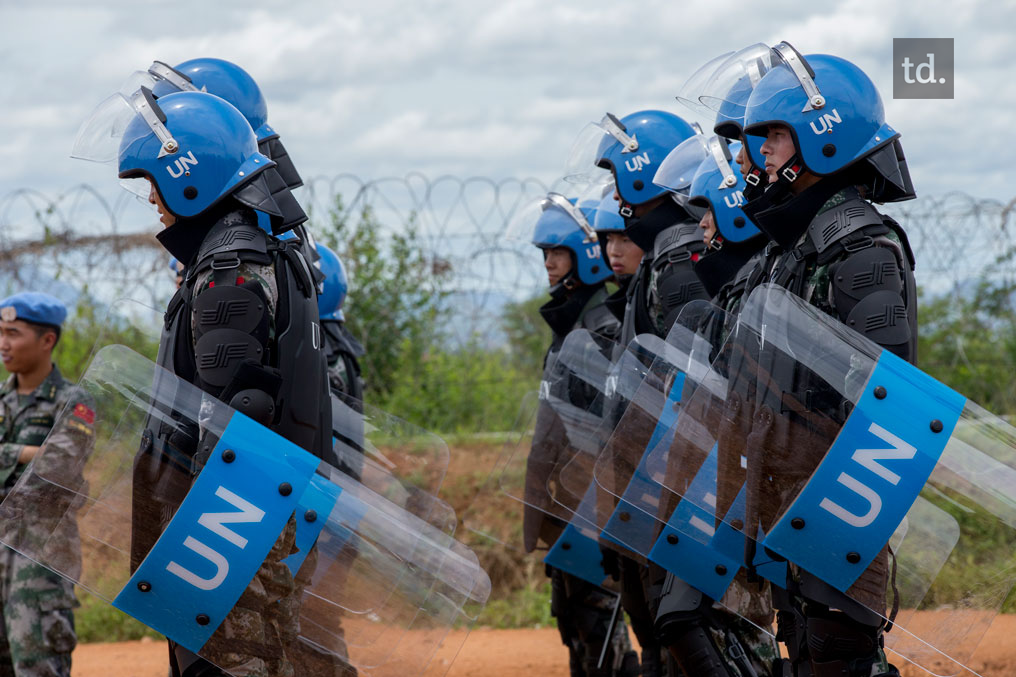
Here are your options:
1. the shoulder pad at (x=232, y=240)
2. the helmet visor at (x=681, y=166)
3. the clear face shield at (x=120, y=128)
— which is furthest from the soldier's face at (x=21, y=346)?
the helmet visor at (x=681, y=166)

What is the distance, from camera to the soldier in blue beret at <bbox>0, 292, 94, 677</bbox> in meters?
4.79

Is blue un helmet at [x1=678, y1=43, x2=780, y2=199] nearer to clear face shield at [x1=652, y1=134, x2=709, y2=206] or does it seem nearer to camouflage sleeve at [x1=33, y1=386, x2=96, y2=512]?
clear face shield at [x1=652, y1=134, x2=709, y2=206]

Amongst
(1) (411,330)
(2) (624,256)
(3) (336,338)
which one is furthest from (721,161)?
(1) (411,330)

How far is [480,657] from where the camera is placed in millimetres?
6504

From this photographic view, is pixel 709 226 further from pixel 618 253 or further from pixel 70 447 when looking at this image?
pixel 70 447

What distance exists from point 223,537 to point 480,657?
3.86 metres

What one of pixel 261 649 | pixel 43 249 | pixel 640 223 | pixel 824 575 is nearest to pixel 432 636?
pixel 261 649

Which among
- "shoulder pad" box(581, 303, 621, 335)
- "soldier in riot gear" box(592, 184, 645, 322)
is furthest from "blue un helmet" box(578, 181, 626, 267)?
"shoulder pad" box(581, 303, 621, 335)

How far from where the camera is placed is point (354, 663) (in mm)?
3131

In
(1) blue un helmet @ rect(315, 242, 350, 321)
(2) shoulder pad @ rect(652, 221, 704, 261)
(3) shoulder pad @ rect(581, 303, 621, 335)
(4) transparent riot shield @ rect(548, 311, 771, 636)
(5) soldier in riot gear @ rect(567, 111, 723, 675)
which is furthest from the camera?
(1) blue un helmet @ rect(315, 242, 350, 321)

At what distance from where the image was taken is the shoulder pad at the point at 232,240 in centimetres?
325

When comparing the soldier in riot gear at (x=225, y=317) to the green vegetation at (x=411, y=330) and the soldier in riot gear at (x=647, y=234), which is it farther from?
the green vegetation at (x=411, y=330)

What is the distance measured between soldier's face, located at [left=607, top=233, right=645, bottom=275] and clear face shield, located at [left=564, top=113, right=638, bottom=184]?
0.38 meters

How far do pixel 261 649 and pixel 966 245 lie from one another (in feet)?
22.8
